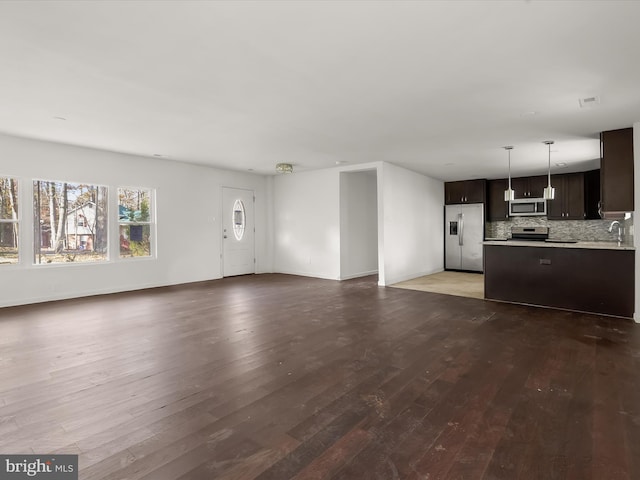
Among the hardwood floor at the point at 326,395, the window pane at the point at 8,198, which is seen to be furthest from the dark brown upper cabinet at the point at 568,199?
the window pane at the point at 8,198

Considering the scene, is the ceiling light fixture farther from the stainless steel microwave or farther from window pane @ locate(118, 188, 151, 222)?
the stainless steel microwave

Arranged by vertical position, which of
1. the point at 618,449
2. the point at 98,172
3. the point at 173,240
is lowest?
the point at 618,449

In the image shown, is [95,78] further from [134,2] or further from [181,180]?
[181,180]

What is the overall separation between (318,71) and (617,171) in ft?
13.9

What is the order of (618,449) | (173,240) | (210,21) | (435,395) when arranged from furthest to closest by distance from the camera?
(173,240), (435,395), (210,21), (618,449)

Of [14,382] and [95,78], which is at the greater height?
[95,78]

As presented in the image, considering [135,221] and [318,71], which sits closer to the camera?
[318,71]

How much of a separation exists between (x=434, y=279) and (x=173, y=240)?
5727 millimetres

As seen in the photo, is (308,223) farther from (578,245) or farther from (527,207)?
(527,207)

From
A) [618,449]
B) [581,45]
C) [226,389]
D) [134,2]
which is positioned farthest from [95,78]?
[618,449]

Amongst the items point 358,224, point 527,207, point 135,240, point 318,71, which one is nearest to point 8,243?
point 135,240

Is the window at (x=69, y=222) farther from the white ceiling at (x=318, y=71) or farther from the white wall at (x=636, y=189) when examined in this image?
the white wall at (x=636, y=189)

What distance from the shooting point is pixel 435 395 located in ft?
7.97

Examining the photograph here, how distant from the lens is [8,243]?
519 cm
